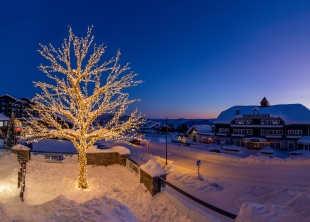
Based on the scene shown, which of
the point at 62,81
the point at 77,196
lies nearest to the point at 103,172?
the point at 77,196

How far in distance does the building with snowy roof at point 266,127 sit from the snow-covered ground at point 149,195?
56.3 ft

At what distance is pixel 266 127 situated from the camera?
5191 cm

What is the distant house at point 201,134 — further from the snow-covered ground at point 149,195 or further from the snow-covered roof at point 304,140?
the snow-covered ground at point 149,195

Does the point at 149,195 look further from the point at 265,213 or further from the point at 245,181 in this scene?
the point at 245,181

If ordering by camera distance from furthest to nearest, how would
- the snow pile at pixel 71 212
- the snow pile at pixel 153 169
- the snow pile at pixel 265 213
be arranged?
the snow pile at pixel 153 169, the snow pile at pixel 71 212, the snow pile at pixel 265 213

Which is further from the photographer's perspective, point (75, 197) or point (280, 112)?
point (280, 112)

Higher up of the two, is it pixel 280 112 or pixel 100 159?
pixel 280 112

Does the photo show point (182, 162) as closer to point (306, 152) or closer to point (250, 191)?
point (250, 191)

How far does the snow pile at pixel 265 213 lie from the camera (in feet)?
13.7

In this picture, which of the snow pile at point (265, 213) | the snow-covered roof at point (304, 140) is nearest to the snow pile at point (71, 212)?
the snow pile at point (265, 213)

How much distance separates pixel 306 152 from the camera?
43656mm

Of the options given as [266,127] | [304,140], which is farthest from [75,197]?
[266,127]

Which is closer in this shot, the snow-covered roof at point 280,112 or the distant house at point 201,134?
the snow-covered roof at point 280,112

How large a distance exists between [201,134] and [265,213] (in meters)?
62.1
